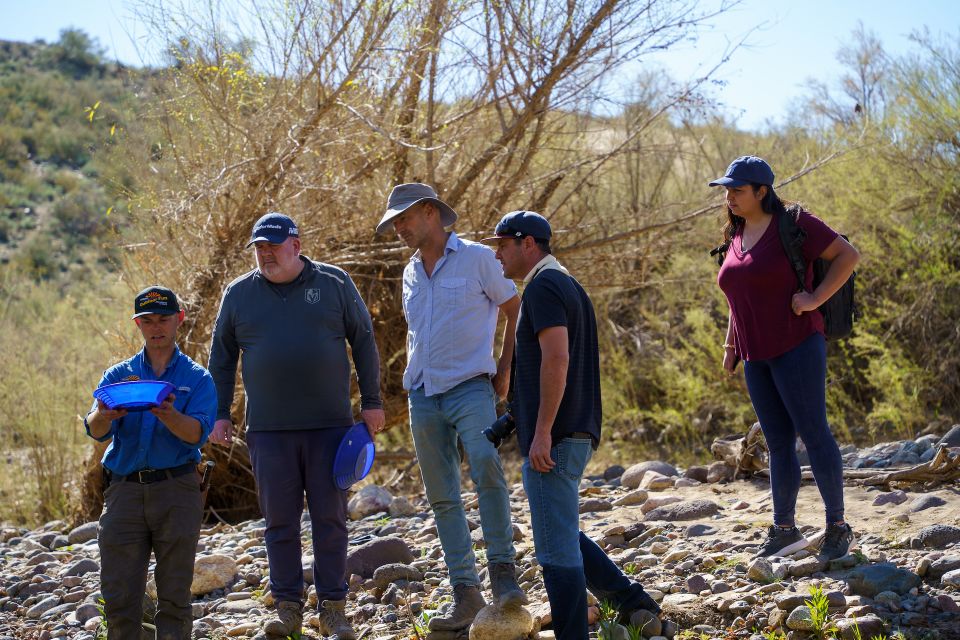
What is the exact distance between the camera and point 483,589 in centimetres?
524

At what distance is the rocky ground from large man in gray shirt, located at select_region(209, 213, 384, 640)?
0.33 metres

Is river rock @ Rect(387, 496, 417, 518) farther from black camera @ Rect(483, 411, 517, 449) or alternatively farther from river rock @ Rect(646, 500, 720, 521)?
black camera @ Rect(483, 411, 517, 449)

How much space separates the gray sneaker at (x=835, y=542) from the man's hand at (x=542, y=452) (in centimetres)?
166

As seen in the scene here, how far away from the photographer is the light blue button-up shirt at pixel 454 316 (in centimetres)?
454

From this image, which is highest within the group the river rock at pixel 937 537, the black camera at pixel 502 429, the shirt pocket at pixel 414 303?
the shirt pocket at pixel 414 303

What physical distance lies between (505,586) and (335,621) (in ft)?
2.86

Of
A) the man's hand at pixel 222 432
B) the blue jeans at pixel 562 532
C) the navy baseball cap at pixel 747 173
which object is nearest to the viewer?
the blue jeans at pixel 562 532

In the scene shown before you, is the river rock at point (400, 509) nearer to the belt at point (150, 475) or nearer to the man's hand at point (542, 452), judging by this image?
the belt at point (150, 475)

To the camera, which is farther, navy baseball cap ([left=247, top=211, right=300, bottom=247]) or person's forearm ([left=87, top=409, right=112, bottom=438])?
navy baseball cap ([left=247, top=211, right=300, bottom=247])

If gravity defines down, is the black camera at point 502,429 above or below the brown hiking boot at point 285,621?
above

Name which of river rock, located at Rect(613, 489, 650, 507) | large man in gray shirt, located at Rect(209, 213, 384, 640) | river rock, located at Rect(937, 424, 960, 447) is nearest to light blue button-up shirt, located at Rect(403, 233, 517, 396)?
large man in gray shirt, located at Rect(209, 213, 384, 640)

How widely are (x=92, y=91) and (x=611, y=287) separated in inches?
1349

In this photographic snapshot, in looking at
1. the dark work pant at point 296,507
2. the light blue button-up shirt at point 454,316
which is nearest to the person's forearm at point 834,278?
the light blue button-up shirt at point 454,316

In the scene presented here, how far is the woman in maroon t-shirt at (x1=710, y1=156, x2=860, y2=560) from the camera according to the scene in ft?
14.9
